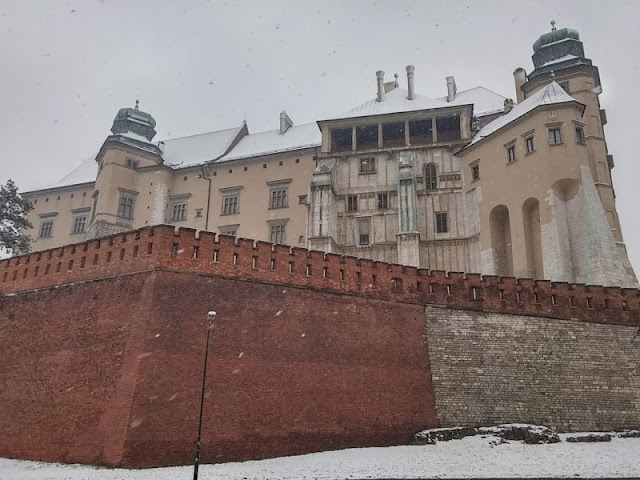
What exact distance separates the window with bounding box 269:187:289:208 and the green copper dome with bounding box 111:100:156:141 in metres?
13.1

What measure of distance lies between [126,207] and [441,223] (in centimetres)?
2479

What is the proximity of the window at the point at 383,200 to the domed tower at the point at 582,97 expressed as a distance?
11.6m

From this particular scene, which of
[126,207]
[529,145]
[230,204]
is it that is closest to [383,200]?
[529,145]

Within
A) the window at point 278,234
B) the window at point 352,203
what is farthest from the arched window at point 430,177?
the window at point 278,234

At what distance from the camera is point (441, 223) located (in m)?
38.5

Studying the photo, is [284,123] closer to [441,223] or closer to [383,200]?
[383,200]

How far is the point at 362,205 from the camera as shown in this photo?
4066cm

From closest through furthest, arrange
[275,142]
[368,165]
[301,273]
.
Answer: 1. [301,273]
2. [368,165]
3. [275,142]

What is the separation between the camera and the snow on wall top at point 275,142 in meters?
46.7

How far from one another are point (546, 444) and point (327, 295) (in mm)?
8653

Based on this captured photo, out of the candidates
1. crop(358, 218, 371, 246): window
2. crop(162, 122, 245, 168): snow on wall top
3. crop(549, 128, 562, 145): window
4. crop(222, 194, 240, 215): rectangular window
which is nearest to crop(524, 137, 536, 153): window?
crop(549, 128, 562, 145): window

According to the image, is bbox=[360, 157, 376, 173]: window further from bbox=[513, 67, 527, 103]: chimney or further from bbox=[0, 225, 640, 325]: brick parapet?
bbox=[0, 225, 640, 325]: brick parapet

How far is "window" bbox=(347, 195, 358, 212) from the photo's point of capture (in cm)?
4078

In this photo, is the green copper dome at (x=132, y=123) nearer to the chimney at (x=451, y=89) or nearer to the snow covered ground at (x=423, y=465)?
the chimney at (x=451, y=89)
